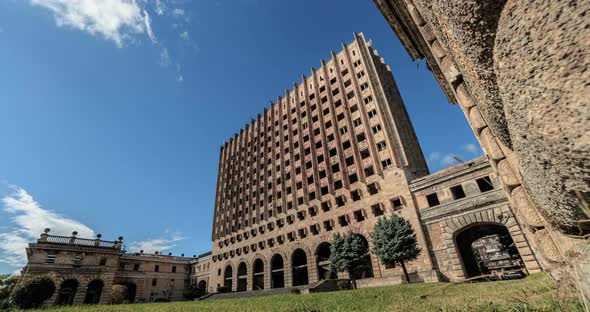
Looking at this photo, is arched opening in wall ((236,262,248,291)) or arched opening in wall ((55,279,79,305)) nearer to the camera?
arched opening in wall ((55,279,79,305))

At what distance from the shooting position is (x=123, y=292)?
4081cm

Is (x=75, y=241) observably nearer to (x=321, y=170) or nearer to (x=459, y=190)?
(x=321, y=170)

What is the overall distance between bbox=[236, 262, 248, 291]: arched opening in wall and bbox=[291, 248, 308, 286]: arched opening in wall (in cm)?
1008

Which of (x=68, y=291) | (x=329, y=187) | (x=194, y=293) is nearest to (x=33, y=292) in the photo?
(x=68, y=291)

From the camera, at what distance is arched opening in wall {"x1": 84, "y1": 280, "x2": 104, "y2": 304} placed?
36.6m

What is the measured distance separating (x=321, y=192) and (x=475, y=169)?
59.7 ft

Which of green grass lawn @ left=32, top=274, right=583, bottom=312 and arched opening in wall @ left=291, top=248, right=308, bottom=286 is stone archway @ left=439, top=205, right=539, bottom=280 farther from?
arched opening in wall @ left=291, top=248, right=308, bottom=286

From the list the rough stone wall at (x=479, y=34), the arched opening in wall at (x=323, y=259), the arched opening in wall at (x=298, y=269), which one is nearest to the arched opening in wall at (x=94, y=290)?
the arched opening in wall at (x=298, y=269)

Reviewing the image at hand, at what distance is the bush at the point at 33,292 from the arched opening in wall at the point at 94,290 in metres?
12.4

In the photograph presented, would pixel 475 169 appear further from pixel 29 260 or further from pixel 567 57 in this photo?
pixel 29 260

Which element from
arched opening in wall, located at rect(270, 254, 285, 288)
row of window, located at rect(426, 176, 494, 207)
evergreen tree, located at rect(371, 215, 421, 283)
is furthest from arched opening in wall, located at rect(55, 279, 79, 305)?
row of window, located at rect(426, 176, 494, 207)

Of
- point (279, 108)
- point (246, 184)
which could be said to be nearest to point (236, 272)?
point (246, 184)

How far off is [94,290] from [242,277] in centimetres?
2217

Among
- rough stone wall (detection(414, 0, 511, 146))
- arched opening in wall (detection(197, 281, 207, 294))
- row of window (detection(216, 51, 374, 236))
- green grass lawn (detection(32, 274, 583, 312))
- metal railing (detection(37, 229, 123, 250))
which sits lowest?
green grass lawn (detection(32, 274, 583, 312))
